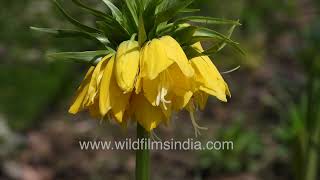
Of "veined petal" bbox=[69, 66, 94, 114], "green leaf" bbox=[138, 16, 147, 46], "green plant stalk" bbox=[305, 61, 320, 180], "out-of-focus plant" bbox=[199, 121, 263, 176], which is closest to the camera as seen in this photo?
"green leaf" bbox=[138, 16, 147, 46]

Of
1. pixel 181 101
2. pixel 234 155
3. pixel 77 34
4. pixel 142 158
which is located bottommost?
pixel 234 155

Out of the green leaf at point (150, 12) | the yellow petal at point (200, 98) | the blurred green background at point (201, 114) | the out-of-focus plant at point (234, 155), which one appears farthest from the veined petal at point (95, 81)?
the out-of-focus plant at point (234, 155)

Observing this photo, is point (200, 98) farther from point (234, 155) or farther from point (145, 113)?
point (234, 155)

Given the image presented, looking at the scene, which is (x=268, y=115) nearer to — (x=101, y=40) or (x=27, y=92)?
(x=27, y=92)

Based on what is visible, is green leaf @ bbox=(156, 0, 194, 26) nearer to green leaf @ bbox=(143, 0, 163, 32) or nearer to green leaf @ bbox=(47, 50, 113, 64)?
green leaf @ bbox=(143, 0, 163, 32)

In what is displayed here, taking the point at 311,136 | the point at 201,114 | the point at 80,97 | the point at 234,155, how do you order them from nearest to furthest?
the point at 80,97, the point at 311,136, the point at 234,155, the point at 201,114

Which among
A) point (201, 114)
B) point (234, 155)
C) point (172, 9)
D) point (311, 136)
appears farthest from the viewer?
point (201, 114)

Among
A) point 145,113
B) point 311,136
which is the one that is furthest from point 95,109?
point 311,136

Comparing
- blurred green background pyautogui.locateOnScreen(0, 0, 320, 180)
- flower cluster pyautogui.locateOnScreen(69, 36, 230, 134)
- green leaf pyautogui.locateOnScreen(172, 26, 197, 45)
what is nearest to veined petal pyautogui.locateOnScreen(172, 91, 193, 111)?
flower cluster pyautogui.locateOnScreen(69, 36, 230, 134)
